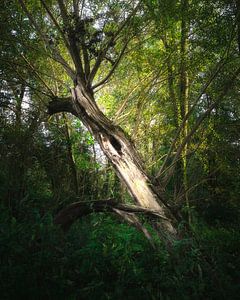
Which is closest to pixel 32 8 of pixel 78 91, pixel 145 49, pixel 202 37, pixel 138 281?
pixel 78 91

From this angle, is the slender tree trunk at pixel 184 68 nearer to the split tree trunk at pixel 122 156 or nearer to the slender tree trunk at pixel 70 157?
the split tree trunk at pixel 122 156

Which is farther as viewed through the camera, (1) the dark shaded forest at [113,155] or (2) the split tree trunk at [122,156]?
(2) the split tree trunk at [122,156]

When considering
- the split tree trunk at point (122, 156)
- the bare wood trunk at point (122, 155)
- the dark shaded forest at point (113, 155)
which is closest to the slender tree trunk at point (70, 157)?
the dark shaded forest at point (113, 155)

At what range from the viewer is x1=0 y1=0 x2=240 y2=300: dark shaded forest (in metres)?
2.43

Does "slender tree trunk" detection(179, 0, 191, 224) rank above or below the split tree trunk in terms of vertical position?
above

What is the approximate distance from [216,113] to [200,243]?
17.6 feet

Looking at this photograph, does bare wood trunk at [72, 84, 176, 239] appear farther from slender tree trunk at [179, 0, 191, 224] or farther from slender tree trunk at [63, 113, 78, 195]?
slender tree trunk at [63, 113, 78, 195]

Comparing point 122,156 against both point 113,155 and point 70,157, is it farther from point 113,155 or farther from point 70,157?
point 70,157

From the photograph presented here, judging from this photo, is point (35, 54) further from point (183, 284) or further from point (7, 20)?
point (183, 284)

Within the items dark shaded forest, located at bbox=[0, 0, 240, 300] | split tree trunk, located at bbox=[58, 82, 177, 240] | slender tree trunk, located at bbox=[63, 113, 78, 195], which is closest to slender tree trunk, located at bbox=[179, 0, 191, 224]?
dark shaded forest, located at bbox=[0, 0, 240, 300]

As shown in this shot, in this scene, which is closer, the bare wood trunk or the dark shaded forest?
the dark shaded forest

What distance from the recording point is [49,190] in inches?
277

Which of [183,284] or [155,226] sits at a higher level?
[155,226]

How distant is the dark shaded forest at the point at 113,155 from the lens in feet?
7.97
